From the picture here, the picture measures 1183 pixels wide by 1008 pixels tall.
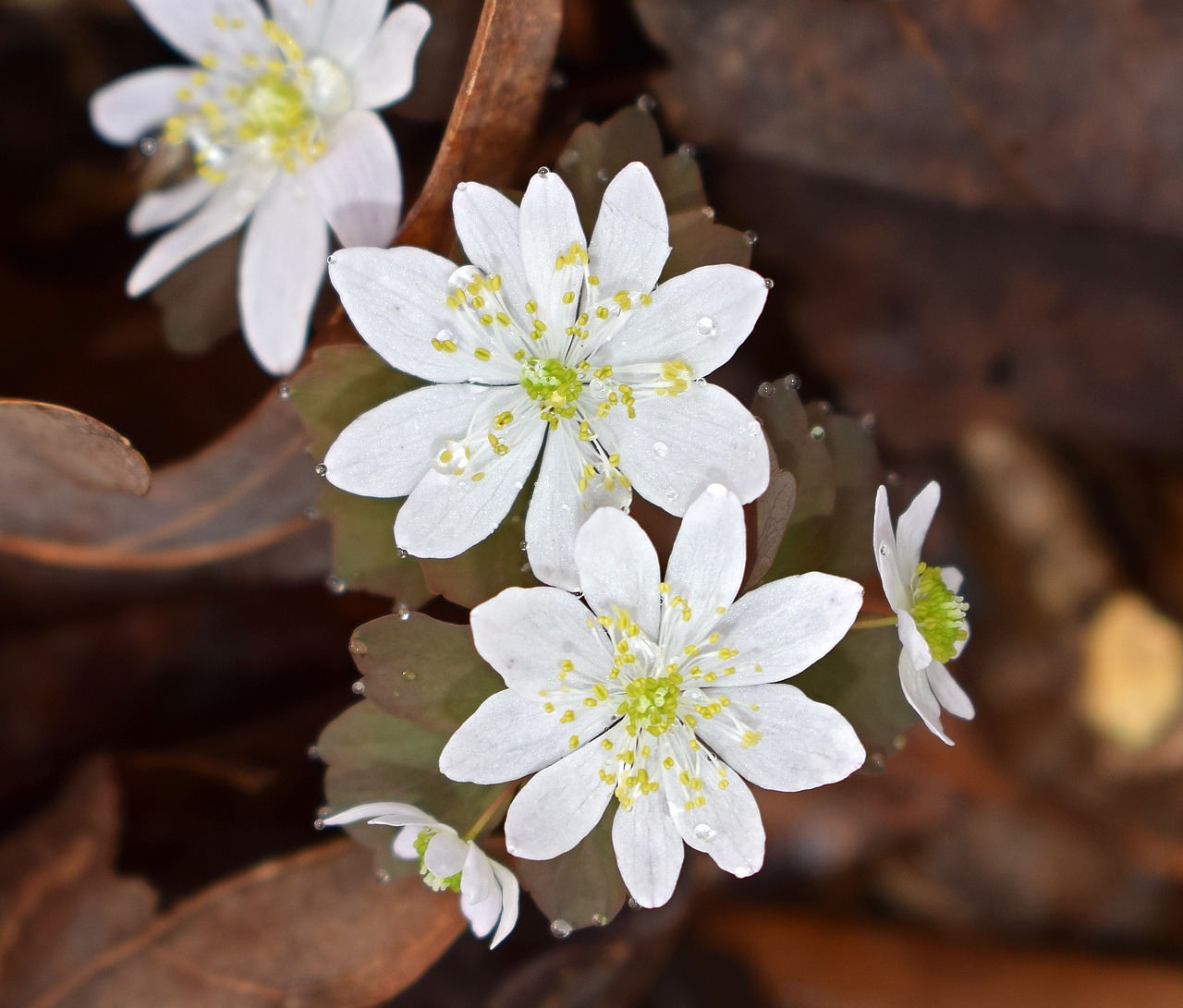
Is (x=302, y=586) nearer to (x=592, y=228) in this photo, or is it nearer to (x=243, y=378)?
(x=243, y=378)

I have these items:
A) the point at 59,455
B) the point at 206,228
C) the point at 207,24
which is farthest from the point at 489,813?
the point at 207,24

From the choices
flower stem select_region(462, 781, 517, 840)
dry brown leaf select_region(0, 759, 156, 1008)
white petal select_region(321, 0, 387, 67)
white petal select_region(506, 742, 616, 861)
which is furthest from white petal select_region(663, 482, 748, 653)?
dry brown leaf select_region(0, 759, 156, 1008)

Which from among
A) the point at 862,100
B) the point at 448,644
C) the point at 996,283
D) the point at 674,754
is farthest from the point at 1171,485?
the point at 448,644

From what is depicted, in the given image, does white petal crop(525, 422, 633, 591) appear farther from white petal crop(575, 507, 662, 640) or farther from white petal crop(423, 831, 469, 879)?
white petal crop(423, 831, 469, 879)

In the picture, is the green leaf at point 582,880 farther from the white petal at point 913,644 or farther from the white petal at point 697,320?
the white petal at point 697,320

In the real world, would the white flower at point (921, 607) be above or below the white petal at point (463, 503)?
below

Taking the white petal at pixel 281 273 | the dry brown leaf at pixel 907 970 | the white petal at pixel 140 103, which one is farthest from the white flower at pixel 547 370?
the dry brown leaf at pixel 907 970
